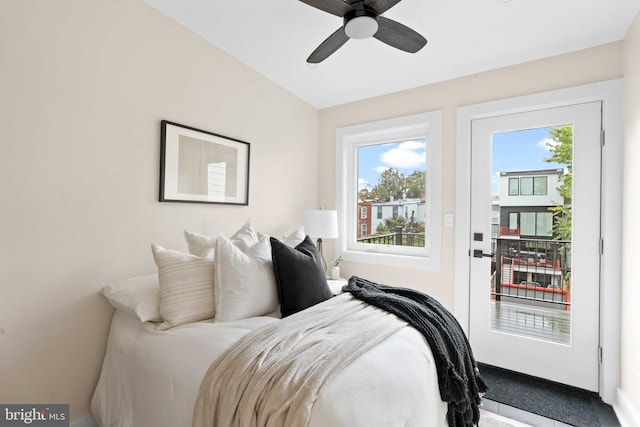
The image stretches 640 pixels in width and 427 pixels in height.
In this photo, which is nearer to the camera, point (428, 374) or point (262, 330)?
point (428, 374)

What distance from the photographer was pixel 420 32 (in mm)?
2227

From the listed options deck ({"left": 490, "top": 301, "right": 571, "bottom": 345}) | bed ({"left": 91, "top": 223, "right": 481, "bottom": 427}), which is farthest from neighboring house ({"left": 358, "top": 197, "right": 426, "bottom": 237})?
bed ({"left": 91, "top": 223, "right": 481, "bottom": 427})

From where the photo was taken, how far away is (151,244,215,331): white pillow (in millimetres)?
1635

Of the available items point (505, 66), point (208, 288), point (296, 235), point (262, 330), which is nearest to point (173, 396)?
point (262, 330)

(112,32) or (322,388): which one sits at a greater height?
(112,32)

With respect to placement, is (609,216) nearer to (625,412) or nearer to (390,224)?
(625,412)

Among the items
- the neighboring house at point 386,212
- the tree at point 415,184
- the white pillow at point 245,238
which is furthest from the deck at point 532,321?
the white pillow at point 245,238

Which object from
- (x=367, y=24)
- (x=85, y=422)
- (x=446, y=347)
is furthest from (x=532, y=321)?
(x=85, y=422)

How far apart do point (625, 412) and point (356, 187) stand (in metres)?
2.61

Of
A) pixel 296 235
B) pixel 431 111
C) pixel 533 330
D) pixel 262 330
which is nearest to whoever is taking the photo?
pixel 262 330

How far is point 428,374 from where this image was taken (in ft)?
4.36

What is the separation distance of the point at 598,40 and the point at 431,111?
3.83 feet

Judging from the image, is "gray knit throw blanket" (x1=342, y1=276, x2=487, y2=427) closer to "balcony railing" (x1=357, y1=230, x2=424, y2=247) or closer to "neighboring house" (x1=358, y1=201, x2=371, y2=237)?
"balcony railing" (x1=357, y1=230, x2=424, y2=247)

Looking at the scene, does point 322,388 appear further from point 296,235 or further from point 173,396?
point 296,235
